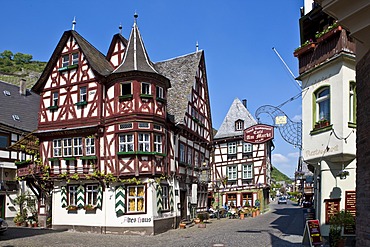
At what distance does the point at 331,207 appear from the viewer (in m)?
15.3

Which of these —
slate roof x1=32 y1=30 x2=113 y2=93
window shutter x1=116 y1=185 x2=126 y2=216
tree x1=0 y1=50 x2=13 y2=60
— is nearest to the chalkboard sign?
window shutter x1=116 y1=185 x2=126 y2=216

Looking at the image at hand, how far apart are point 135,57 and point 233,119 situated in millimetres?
23801

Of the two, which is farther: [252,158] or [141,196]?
[252,158]

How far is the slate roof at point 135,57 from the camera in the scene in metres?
24.0

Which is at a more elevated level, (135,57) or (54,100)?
(135,57)

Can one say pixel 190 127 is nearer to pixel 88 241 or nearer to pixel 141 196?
pixel 141 196

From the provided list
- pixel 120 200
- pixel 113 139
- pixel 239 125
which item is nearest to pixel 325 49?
pixel 113 139

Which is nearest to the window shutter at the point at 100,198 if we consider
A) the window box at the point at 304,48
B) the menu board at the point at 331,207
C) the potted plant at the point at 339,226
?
the menu board at the point at 331,207

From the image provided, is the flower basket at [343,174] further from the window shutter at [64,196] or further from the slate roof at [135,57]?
the window shutter at [64,196]

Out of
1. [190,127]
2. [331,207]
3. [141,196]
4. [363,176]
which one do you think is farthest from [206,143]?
[363,176]

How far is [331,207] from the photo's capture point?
15.3 metres

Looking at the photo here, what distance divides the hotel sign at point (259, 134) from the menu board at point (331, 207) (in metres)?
2.96

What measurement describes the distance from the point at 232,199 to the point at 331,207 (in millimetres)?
28703

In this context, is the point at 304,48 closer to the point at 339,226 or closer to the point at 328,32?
the point at 328,32
